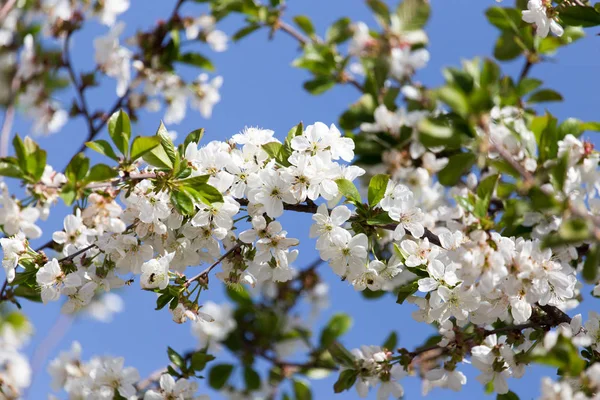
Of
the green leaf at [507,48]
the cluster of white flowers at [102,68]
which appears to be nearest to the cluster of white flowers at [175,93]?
the cluster of white flowers at [102,68]

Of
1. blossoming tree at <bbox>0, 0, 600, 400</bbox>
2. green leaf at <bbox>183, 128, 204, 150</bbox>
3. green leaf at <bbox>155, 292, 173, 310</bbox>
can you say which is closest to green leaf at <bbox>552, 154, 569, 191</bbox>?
blossoming tree at <bbox>0, 0, 600, 400</bbox>

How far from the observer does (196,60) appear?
3822 mm

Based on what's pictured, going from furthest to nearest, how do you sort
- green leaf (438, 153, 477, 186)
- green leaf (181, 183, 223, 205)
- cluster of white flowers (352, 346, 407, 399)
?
cluster of white flowers (352, 346, 407, 399) < green leaf (181, 183, 223, 205) < green leaf (438, 153, 477, 186)

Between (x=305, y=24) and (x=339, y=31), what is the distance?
20 centimetres

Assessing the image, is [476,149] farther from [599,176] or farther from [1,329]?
[1,329]

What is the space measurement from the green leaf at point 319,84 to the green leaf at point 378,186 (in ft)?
5.80

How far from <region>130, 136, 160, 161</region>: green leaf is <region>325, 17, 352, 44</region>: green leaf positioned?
7.07 ft

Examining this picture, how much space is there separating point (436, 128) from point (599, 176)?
59 cm

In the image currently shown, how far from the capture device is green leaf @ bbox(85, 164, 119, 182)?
1603mm

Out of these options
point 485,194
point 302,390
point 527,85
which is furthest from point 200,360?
point 527,85

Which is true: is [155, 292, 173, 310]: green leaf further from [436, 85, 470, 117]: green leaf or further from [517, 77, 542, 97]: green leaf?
[517, 77, 542, 97]: green leaf

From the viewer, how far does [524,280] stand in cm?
166

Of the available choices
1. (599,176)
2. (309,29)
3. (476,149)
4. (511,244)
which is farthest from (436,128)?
(309,29)

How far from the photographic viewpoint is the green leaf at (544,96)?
111 inches
